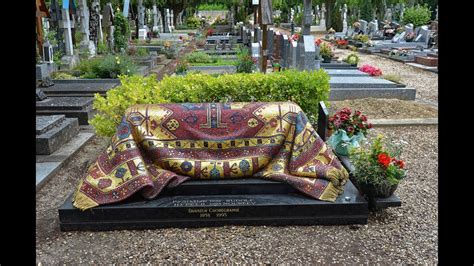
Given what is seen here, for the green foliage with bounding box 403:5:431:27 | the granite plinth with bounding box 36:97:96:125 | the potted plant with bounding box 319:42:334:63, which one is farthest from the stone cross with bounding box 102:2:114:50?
the green foliage with bounding box 403:5:431:27

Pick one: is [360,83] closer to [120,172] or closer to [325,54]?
[325,54]

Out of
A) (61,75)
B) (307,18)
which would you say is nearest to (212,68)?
(307,18)

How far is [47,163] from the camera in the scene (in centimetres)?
651

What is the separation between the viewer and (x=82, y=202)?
4617 millimetres

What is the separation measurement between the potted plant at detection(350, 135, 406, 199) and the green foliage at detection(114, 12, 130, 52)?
55.4 feet

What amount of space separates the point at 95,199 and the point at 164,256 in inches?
44.5

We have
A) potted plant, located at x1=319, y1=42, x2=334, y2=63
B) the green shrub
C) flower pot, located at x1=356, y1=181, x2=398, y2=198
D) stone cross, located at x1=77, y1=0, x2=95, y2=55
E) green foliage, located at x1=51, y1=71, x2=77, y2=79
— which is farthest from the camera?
stone cross, located at x1=77, y1=0, x2=95, y2=55

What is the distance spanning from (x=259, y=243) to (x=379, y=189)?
1521mm

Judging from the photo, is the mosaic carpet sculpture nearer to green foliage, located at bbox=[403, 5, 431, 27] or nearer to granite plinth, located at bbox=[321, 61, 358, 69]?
granite plinth, located at bbox=[321, 61, 358, 69]

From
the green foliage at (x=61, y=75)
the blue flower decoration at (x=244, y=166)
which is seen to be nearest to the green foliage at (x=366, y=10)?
the green foliage at (x=61, y=75)

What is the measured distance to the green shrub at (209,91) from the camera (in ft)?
20.3

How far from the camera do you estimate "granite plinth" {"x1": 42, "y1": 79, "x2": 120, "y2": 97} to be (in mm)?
10336
